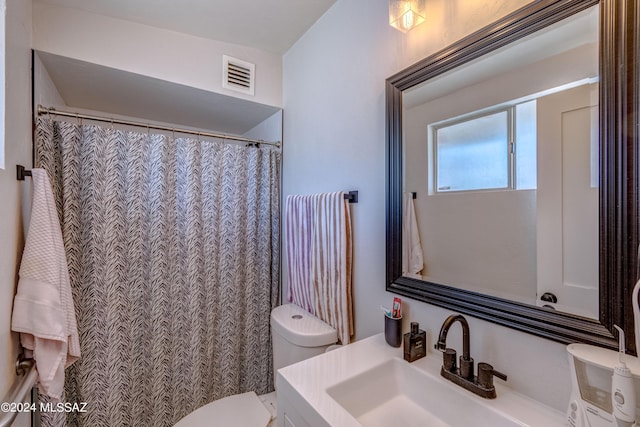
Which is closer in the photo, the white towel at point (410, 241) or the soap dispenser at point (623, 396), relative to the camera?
the soap dispenser at point (623, 396)

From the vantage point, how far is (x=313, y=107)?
1672 millimetres

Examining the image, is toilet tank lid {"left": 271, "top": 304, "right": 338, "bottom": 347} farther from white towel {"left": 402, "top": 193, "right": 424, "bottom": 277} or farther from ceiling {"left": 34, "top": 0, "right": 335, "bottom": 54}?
ceiling {"left": 34, "top": 0, "right": 335, "bottom": 54}

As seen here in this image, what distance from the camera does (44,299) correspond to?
1.05 metres

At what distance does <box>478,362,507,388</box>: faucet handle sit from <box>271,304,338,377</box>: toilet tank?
698 mm

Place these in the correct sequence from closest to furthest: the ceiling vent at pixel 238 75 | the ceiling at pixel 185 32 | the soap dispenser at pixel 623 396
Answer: the soap dispenser at pixel 623 396 → the ceiling at pixel 185 32 → the ceiling vent at pixel 238 75

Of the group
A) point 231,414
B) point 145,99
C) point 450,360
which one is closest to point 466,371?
point 450,360

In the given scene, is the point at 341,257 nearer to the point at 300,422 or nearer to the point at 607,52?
the point at 300,422

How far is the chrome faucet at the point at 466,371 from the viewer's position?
779 millimetres

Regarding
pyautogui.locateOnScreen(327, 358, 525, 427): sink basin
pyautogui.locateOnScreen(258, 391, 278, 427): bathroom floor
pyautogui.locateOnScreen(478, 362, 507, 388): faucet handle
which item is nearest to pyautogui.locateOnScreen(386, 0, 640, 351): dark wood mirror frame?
pyautogui.locateOnScreen(478, 362, 507, 388): faucet handle

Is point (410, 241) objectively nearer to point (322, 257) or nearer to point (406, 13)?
point (322, 257)

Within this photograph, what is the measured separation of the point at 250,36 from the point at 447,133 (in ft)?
4.61

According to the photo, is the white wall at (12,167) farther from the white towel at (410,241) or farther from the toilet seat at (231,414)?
the white towel at (410,241)

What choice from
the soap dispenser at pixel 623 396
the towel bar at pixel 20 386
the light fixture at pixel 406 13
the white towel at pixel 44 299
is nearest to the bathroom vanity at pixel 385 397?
the soap dispenser at pixel 623 396

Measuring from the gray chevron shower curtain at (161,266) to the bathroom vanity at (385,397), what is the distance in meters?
1.02
